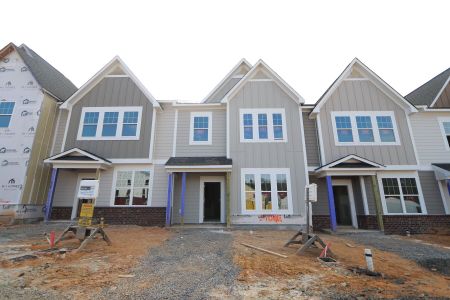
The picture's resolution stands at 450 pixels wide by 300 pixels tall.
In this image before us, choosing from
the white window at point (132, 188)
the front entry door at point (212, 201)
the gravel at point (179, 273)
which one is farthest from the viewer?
the front entry door at point (212, 201)

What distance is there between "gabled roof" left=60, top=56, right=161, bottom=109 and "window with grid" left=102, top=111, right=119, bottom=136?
201cm

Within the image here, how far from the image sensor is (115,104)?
1338 cm

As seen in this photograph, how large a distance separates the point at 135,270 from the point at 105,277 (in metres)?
0.64

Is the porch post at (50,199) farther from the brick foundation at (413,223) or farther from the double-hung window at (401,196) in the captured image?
the double-hung window at (401,196)

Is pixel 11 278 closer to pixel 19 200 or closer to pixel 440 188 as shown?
pixel 19 200

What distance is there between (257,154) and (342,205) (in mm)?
6250

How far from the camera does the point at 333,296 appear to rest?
12.2 feet

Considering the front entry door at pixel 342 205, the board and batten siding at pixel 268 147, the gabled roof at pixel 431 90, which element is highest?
the gabled roof at pixel 431 90

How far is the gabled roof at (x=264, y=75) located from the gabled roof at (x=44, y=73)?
1057cm

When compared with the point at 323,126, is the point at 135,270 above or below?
below

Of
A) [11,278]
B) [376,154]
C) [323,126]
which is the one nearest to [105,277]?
[11,278]

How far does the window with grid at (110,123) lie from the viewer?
13.0 meters

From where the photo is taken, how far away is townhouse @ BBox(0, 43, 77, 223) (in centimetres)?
1137

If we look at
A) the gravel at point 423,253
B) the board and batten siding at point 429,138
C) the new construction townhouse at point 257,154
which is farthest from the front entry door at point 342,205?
the board and batten siding at point 429,138
